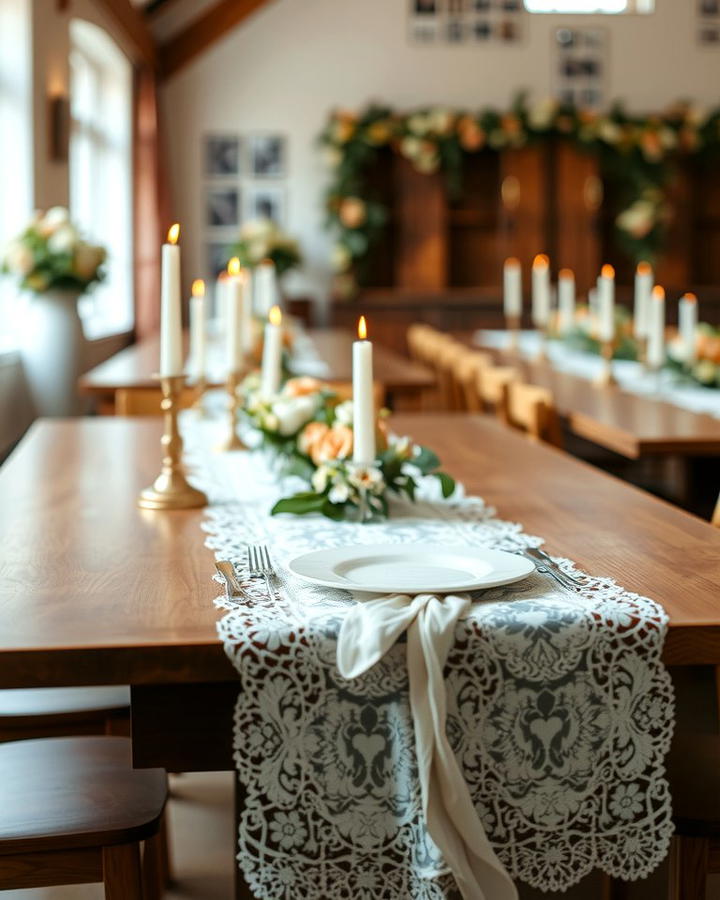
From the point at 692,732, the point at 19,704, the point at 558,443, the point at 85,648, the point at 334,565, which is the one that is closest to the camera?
the point at 85,648

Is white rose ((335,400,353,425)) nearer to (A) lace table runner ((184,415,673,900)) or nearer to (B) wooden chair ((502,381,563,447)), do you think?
(A) lace table runner ((184,415,673,900))

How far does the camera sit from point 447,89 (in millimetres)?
11156

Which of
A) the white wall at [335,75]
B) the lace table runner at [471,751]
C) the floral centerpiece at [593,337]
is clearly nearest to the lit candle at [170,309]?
the lace table runner at [471,751]

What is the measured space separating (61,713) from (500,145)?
30.9ft

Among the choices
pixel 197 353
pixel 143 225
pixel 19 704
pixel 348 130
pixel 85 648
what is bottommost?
pixel 19 704

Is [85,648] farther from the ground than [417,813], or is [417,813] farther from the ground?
[85,648]

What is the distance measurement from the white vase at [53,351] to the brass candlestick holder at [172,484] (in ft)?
13.8

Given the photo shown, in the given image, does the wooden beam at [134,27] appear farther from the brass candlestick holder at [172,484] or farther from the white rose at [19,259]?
the brass candlestick holder at [172,484]

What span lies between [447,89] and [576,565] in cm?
1002

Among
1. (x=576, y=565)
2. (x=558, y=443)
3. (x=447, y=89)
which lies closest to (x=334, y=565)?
(x=576, y=565)

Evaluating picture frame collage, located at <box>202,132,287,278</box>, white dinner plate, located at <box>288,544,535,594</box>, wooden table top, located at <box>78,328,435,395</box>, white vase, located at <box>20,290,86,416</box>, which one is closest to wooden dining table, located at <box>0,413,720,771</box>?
white dinner plate, located at <box>288,544,535,594</box>

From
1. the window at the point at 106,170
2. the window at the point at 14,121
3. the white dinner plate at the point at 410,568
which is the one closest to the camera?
the white dinner plate at the point at 410,568

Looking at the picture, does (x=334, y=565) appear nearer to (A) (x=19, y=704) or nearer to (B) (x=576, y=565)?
(B) (x=576, y=565)

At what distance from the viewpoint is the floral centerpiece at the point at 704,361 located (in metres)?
4.27
